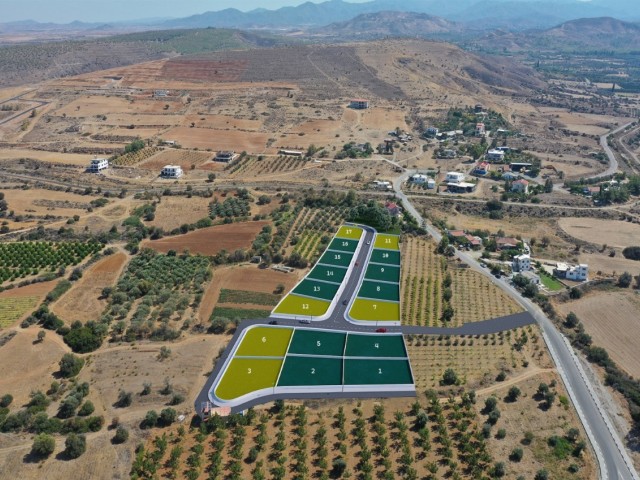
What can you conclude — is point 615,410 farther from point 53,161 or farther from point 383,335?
point 53,161

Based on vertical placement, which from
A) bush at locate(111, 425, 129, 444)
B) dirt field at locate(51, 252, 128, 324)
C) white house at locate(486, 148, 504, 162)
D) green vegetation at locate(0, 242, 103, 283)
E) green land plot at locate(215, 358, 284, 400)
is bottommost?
white house at locate(486, 148, 504, 162)

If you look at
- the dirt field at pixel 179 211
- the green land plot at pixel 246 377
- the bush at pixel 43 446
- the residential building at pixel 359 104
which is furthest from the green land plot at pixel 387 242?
the residential building at pixel 359 104

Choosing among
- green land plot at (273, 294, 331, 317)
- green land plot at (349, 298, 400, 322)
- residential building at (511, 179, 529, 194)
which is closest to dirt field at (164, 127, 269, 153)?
residential building at (511, 179, 529, 194)

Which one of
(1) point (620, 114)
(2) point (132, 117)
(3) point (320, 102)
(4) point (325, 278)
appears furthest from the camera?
(1) point (620, 114)

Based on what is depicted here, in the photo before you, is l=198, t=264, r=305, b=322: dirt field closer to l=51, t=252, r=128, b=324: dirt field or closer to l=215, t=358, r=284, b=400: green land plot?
l=215, t=358, r=284, b=400: green land plot

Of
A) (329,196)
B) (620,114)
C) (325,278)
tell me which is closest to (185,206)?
(329,196)
